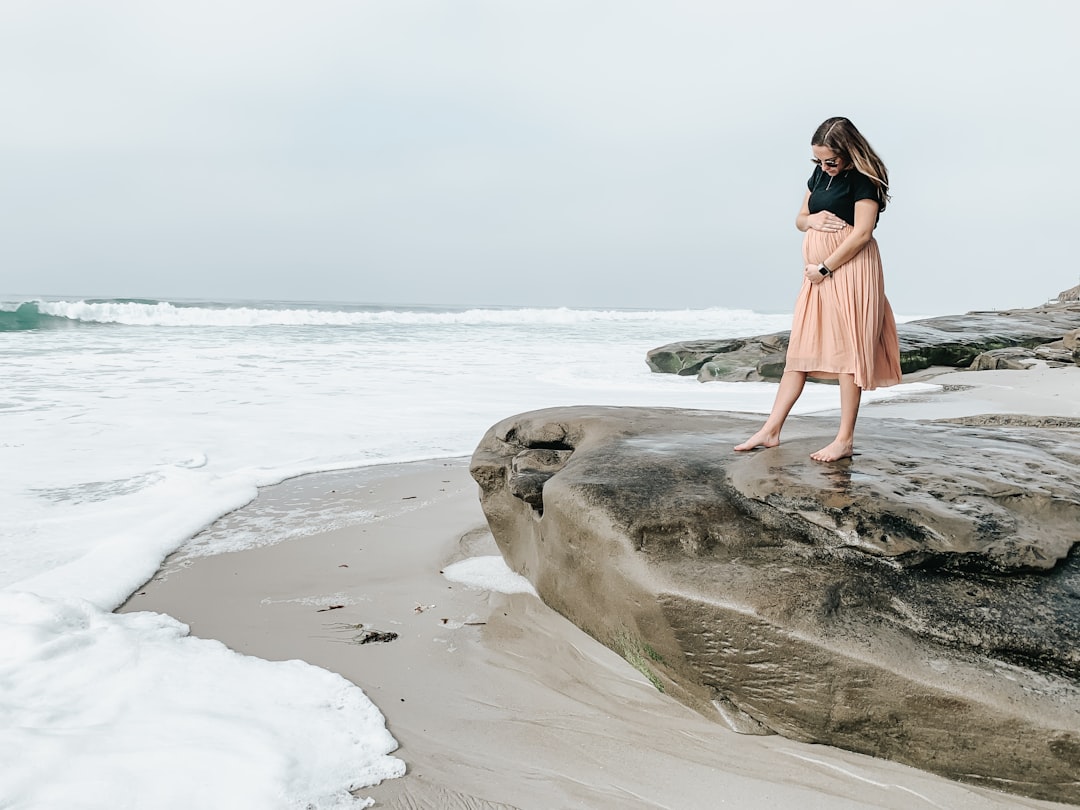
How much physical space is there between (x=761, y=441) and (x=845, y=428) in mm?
343

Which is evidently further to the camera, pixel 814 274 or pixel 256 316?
pixel 256 316

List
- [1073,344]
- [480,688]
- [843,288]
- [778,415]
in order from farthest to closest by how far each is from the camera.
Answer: [1073,344]
[778,415]
[843,288]
[480,688]

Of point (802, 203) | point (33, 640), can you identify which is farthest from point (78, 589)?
point (802, 203)

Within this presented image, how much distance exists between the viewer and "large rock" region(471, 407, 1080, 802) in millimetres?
1958

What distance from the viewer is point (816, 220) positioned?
10.6 ft

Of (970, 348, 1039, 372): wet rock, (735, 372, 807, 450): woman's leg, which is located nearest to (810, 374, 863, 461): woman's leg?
(735, 372, 807, 450): woman's leg

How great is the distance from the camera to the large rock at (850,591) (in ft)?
6.42

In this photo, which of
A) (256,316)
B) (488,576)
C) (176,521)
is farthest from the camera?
(256,316)

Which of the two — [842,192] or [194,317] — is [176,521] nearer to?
[842,192]

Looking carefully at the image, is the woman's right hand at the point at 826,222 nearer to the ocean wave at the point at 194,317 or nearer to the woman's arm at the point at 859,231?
the woman's arm at the point at 859,231

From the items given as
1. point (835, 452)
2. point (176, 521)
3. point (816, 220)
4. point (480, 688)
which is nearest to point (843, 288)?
point (816, 220)

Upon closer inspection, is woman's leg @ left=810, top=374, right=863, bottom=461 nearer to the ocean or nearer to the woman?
the woman

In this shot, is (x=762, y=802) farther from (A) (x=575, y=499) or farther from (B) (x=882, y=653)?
(A) (x=575, y=499)

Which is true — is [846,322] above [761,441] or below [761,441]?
above
